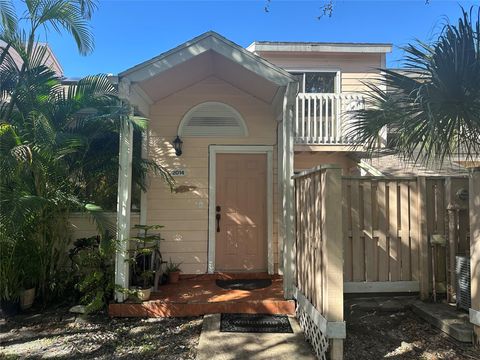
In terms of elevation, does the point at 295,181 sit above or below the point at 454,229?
above

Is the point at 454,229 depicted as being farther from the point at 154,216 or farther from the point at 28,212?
the point at 28,212

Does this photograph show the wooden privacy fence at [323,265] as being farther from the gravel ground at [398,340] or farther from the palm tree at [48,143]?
the palm tree at [48,143]

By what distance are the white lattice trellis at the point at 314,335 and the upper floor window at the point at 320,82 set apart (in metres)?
6.16

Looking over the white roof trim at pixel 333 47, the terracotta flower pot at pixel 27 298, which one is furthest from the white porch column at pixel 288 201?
the white roof trim at pixel 333 47

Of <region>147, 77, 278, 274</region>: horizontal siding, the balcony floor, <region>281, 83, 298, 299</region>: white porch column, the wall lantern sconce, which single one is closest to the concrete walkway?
the balcony floor

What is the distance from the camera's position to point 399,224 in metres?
4.23

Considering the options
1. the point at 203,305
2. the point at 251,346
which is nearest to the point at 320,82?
the point at 203,305

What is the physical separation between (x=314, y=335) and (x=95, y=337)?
2.23 metres

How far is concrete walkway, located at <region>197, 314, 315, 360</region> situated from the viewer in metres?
3.05

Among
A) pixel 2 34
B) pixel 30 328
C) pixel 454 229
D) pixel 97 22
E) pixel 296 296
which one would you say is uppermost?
→ pixel 97 22

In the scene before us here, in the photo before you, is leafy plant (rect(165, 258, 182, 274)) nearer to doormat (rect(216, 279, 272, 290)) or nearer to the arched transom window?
doormat (rect(216, 279, 272, 290))

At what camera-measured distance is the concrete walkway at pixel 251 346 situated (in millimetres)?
3049

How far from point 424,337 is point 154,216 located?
3.82 m

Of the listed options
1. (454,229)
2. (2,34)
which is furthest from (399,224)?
(2,34)
